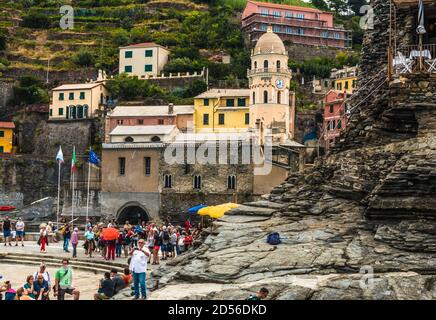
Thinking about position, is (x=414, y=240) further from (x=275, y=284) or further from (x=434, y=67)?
(x=434, y=67)

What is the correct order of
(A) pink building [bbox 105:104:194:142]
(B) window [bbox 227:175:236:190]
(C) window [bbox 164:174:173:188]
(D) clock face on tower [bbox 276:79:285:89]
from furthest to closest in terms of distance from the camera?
(D) clock face on tower [bbox 276:79:285:89] → (A) pink building [bbox 105:104:194:142] → (C) window [bbox 164:174:173:188] → (B) window [bbox 227:175:236:190]

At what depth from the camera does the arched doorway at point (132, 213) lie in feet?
177

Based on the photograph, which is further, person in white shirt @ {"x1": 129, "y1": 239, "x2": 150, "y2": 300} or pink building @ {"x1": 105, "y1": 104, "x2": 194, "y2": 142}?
pink building @ {"x1": 105, "y1": 104, "x2": 194, "y2": 142}

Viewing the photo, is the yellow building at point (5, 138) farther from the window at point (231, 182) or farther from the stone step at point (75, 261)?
the stone step at point (75, 261)

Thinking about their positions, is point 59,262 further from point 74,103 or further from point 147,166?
point 74,103

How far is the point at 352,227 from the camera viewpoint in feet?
58.6

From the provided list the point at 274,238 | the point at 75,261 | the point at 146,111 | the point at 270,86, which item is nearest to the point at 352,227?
the point at 274,238

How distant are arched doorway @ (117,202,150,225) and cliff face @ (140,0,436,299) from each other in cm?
3301

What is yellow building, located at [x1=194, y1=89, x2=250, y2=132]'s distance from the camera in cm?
6781

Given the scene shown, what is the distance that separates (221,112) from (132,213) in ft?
57.1

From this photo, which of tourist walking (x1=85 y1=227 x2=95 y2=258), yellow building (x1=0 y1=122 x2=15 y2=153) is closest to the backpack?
tourist walking (x1=85 y1=227 x2=95 y2=258)

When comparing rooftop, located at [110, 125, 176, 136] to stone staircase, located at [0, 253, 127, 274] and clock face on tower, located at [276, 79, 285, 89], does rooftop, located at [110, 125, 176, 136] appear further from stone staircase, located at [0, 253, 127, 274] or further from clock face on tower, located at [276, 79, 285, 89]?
stone staircase, located at [0, 253, 127, 274]

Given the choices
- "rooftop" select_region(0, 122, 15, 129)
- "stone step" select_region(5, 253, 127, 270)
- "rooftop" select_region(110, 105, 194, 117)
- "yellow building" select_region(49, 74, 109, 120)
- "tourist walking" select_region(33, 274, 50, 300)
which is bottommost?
"stone step" select_region(5, 253, 127, 270)

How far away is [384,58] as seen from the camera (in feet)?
71.5
